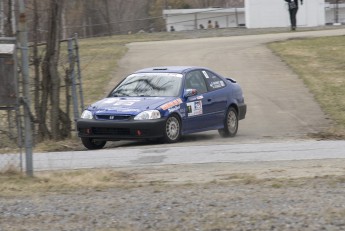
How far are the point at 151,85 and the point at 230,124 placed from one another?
6.77ft

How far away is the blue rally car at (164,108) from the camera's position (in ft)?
45.0

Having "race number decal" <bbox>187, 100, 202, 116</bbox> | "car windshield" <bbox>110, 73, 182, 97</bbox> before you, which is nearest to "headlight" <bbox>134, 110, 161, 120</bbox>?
"car windshield" <bbox>110, 73, 182, 97</bbox>

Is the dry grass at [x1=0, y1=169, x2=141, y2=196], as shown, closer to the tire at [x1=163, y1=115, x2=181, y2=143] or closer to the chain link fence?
the chain link fence

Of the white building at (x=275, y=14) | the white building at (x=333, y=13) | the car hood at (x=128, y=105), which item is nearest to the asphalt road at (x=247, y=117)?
the car hood at (x=128, y=105)

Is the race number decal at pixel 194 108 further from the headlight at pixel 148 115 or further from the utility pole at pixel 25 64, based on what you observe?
the utility pole at pixel 25 64

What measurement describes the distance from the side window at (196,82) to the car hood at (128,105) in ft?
2.79

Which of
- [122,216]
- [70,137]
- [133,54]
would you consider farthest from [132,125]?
[133,54]

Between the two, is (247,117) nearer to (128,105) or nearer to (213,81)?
(213,81)

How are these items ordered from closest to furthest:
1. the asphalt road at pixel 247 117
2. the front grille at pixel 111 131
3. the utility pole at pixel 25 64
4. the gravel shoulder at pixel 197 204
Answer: the gravel shoulder at pixel 197 204, the utility pole at pixel 25 64, the asphalt road at pixel 247 117, the front grille at pixel 111 131

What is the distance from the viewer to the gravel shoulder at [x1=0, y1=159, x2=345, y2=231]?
6875 millimetres

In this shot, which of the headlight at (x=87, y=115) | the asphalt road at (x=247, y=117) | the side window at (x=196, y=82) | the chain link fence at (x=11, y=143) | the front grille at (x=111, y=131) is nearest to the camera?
the chain link fence at (x=11, y=143)

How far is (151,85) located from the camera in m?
14.8

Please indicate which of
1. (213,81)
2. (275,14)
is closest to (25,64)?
(213,81)

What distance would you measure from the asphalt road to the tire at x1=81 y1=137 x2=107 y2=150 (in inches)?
11.3
